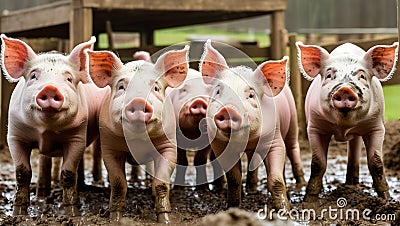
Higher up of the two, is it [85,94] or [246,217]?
[85,94]

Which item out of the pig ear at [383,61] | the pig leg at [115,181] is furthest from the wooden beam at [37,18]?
the pig ear at [383,61]

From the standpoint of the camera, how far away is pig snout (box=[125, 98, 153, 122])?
14.6ft

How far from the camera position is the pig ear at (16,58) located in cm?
506

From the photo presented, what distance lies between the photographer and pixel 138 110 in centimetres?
444

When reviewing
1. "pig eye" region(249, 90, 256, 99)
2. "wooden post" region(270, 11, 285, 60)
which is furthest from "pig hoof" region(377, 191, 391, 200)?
"wooden post" region(270, 11, 285, 60)

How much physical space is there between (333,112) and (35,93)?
202 cm

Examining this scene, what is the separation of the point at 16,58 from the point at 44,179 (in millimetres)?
1442

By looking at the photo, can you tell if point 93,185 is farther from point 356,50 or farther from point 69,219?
point 356,50

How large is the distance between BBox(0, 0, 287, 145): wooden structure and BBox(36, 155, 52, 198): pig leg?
5.54 feet

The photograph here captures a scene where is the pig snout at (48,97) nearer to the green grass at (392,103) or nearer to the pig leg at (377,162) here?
the pig leg at (377,162)

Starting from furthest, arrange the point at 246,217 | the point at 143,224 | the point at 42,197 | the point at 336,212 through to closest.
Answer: the point at 42,197
the point at 336,212
the point at 143,224
the point at 246,217

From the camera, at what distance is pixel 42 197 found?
5988 millimetres

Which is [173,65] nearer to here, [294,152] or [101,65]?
[101,65]

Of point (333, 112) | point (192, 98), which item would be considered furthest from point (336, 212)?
point (192, 98)
